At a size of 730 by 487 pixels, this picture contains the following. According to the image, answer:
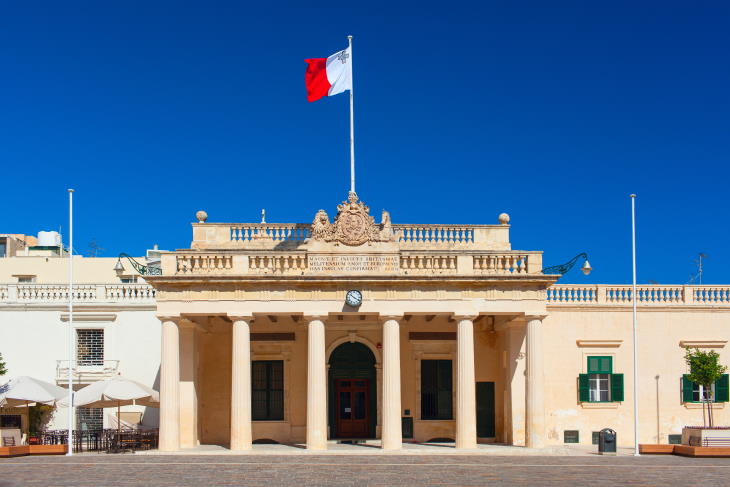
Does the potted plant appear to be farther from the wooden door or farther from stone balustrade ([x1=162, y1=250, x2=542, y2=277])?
the wooden door

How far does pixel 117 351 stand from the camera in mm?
35219

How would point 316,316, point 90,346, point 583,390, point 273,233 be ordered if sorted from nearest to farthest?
point 316,316
point 273,233
point 583,390
point 90,346

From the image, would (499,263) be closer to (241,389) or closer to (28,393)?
(241,389)

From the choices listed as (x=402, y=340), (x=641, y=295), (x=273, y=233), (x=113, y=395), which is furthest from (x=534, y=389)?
(x=113, y=395)

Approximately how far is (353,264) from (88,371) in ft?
40.7

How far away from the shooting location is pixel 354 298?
1172 inches

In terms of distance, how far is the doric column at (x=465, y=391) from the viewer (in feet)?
97.6

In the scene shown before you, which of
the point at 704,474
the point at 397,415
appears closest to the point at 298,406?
the point at 397,415

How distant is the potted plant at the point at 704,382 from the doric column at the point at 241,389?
15.1 metres

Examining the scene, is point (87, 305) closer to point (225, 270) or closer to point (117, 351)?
point (117, 351)

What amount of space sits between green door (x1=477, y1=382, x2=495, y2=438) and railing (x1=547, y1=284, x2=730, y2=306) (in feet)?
13.5

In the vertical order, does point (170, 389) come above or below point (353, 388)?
above

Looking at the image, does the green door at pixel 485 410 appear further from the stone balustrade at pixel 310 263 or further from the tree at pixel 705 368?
the tree at pixel 705 368

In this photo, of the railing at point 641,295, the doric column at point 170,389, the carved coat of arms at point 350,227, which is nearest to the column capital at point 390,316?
the carved coat of arms at point 350,227
